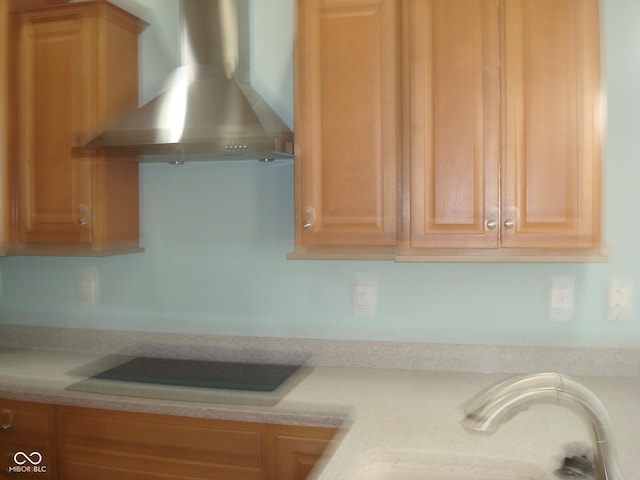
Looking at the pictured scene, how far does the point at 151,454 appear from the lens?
72.7 inches

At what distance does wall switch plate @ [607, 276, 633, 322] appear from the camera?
1.94 meters

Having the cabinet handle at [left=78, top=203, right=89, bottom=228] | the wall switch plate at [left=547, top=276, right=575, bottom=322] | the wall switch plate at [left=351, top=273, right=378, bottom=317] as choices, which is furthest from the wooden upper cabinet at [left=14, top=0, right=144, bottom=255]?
the wall switch plate at [left=547, top=276, right=575, bottom=322]

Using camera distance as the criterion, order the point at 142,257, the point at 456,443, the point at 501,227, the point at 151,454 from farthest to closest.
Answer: the point at 142,257 → the point at 151,454 → the point at 501,227 → the point at 456,443

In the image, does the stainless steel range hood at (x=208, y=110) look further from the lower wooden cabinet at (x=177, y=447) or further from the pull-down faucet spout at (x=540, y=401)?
the pull-down faucet spout at (x=540, y=401)

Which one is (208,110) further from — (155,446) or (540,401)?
(540,401)

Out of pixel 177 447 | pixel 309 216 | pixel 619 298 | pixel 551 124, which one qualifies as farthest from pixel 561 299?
pixel 177 447

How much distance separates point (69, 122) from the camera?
85.7 inches

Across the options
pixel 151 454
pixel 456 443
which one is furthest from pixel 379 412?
pixel 151 454

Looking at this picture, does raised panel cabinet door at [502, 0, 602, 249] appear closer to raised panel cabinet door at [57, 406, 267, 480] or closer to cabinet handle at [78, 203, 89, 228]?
raised panel cabinet door at [57, 406, 267, 480]

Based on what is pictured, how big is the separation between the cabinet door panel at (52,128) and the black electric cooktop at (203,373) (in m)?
0.57

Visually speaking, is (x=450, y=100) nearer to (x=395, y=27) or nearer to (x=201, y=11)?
(x=395, y=27)

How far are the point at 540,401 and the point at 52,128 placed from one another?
7.00ft

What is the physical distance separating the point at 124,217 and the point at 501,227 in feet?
5.02

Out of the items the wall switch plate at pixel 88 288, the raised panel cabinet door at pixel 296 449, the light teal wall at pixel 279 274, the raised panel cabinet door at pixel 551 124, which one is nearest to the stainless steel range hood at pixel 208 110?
the light teal wall at pixel 279 274
